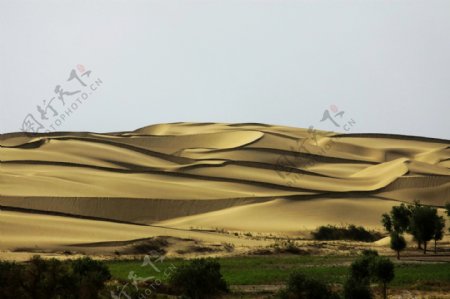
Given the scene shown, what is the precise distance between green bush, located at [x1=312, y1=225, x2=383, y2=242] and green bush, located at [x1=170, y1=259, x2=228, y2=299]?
2725cm

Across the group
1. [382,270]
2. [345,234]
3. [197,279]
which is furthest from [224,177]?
[197,279]

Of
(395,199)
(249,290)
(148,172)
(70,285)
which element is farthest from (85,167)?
(70,285)

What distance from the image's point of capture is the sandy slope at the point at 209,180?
59.3 metres

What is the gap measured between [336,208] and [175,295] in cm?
3625

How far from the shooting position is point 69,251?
4331cm

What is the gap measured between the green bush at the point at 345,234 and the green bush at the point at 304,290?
30447mm

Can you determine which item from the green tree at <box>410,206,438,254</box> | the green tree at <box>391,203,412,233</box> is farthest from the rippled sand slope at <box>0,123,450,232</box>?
the green tree at <box>410,206,438,254</box>

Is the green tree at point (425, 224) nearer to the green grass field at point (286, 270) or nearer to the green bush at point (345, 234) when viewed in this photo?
the green grass field at point (286, 270)

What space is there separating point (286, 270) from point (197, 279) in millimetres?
9883

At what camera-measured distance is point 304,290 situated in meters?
25.0

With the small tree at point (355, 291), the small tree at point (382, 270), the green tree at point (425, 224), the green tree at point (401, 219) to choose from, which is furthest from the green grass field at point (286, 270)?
the green tree at point (401, 219)

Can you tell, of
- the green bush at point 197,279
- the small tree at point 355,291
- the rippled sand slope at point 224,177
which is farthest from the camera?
the rippled sand slope at point 224,177

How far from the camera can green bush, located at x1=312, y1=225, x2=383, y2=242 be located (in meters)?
55.8

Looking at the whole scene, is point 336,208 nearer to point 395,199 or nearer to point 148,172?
point 395,199
